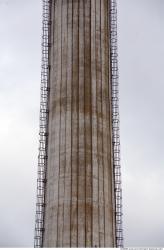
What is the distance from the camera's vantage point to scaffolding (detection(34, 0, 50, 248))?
4231 cm

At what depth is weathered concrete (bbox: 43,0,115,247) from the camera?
40531 millimetres

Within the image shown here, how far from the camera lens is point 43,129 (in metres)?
44.2

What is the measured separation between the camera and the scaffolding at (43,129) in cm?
4231

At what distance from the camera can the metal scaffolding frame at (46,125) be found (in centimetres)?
4244

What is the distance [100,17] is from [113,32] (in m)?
1.80

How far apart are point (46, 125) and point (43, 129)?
0.34 metres

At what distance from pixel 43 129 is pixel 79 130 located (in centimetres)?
309

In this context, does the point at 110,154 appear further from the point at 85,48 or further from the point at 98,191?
the point at 85,48

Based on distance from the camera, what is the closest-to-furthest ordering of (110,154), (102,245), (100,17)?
(102,245) < (110,154) < (100,17)

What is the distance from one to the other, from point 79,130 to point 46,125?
9.90 feet

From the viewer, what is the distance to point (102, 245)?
40.3 meters

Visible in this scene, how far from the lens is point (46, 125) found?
145 ft

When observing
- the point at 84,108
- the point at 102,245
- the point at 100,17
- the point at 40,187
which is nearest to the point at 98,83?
the point at 84,108

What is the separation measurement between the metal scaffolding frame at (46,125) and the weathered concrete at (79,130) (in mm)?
644
